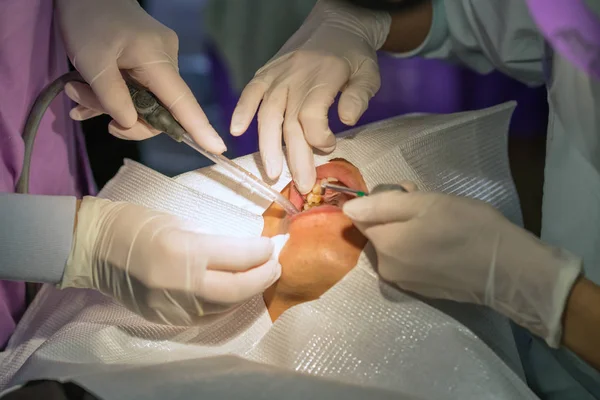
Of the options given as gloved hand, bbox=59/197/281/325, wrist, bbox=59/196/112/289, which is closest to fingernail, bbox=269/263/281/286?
gloved hand, bbox=59/197/281/325

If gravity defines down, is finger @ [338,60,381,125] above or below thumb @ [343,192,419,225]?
above

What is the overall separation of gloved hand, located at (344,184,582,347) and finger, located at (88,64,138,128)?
616 mm

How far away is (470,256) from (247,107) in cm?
68

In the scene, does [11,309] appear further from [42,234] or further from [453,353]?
[453,353]

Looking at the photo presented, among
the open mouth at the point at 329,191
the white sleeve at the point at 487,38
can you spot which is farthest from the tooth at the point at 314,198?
the white sleeve at the point at 487,38

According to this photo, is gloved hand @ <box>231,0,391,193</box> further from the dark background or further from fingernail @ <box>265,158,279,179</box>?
the dark background

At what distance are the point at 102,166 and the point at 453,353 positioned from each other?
1.47 m

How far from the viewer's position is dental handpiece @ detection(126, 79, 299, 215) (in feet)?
4.45

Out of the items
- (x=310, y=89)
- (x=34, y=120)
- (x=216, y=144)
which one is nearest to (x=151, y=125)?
(x=216, y=144)

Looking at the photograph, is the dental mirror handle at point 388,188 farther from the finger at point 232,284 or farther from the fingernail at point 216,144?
the fingernail at point 216,144

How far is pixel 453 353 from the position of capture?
1136 millimetres

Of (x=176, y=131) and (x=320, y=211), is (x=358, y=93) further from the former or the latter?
(x=176, y=131)

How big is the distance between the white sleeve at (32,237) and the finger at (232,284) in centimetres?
32

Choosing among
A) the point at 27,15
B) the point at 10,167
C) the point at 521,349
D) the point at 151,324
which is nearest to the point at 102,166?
the point at 10,167
